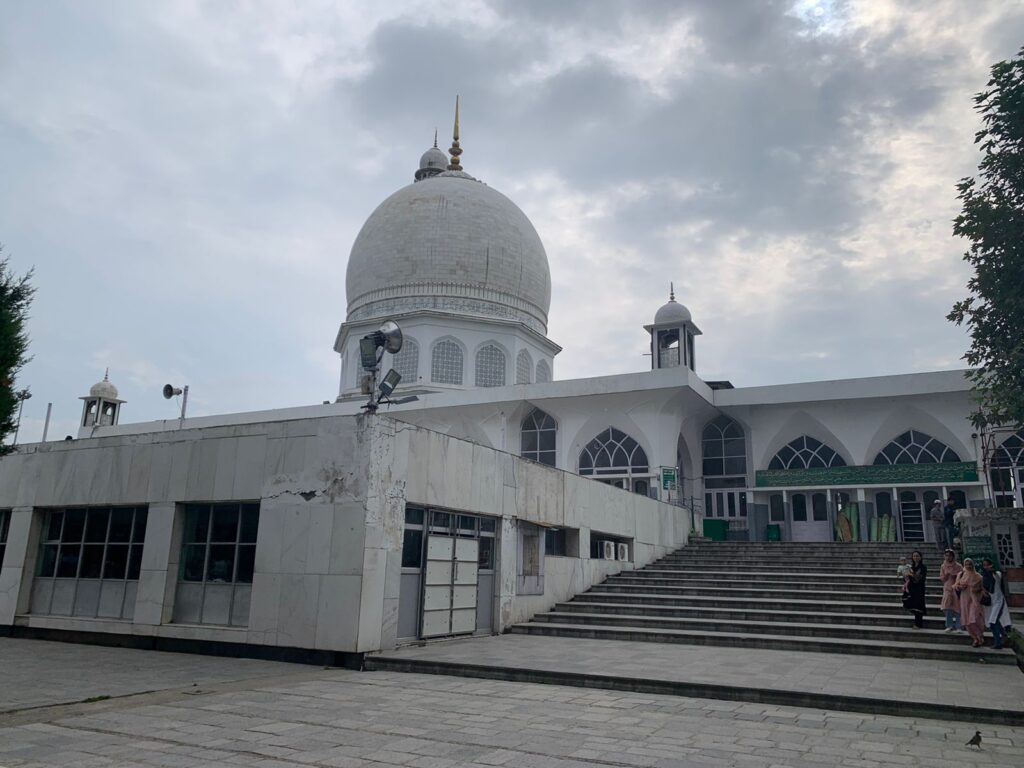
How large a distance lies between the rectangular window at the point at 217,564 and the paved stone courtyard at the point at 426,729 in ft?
8.49

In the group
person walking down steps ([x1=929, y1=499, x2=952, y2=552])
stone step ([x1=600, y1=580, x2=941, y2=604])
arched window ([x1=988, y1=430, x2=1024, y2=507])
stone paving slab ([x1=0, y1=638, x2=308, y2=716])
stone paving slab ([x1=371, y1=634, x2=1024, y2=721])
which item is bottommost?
stone paving slab ([x1=0, y1=638, x2=308, y2=716])

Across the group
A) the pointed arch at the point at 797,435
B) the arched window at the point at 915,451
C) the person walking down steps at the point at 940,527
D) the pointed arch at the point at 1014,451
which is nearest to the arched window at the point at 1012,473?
the pointed arch at the point at 1014,451

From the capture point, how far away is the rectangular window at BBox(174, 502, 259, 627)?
39.4ft

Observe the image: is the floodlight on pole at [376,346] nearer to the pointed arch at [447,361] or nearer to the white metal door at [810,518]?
the white metal door at [810,518]

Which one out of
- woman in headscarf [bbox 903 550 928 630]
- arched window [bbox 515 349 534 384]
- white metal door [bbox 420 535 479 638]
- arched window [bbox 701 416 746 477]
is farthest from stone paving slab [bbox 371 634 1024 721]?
arched window [bbox 515 349 534 384]

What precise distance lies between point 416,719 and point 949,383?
2160 centimetres

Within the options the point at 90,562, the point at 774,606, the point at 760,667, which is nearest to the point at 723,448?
the point at 774,606

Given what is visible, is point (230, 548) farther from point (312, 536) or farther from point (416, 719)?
point (416, 719)

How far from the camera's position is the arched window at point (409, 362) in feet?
104

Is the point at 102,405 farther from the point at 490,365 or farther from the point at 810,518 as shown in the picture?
the point at 810,518

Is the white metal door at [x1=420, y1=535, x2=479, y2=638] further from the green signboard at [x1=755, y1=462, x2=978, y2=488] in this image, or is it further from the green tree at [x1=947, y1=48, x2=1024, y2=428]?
the green signboard at [x1=755, y1=462, x2=978, y2=488]

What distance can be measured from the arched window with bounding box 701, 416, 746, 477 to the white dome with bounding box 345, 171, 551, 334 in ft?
32.9

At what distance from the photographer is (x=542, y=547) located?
1569 cm

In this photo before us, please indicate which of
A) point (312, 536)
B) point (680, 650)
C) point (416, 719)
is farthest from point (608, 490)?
point (416, 719)
